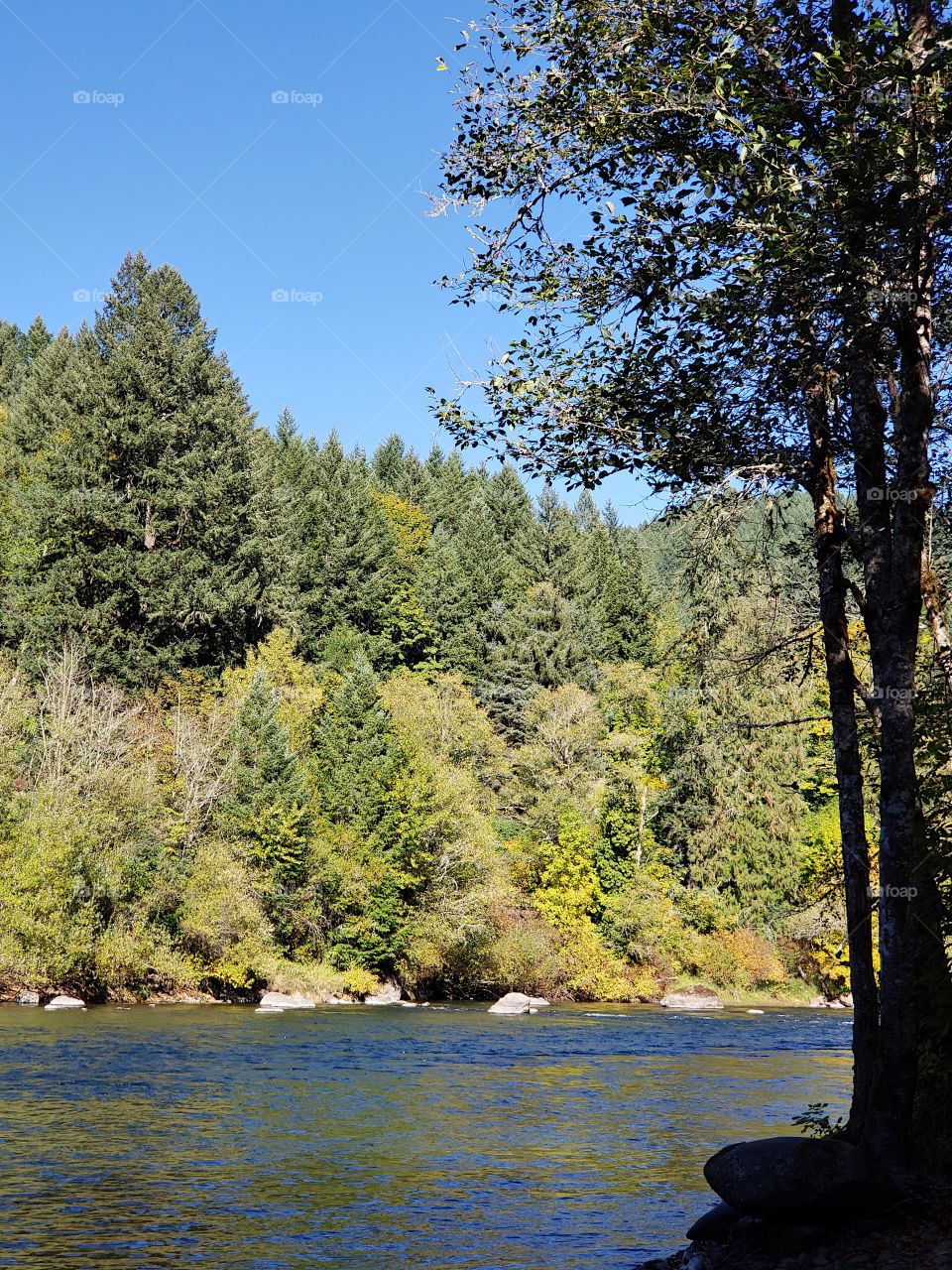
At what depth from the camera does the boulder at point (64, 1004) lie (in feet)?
127

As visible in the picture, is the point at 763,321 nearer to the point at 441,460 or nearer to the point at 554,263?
the point at 554,263

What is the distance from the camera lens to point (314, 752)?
182 ft

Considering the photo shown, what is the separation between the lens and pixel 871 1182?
35.2ft

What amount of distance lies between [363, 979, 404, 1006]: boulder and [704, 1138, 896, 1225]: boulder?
37.4 meters

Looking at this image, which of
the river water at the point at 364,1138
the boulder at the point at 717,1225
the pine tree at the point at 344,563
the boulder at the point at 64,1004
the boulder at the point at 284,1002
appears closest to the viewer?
the boulder at the point at 717,1225

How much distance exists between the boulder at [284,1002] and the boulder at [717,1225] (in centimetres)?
3327

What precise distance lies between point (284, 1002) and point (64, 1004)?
27.1ft

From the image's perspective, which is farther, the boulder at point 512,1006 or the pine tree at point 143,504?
the pine tree at point 143,504

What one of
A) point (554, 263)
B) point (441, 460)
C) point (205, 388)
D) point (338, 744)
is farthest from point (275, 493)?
point (554, 263)

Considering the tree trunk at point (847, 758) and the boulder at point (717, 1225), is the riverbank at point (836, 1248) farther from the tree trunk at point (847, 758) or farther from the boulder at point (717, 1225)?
the tree trunk at point (847, 758)

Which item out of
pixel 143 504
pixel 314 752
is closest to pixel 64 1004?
pixel 314 752

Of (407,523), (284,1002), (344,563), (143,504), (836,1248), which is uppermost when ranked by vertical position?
(407,523)

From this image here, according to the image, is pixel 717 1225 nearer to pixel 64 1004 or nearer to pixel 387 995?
pixel 64 1004

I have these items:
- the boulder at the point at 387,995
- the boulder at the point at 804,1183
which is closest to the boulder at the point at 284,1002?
the boulder at the point at 387,995
